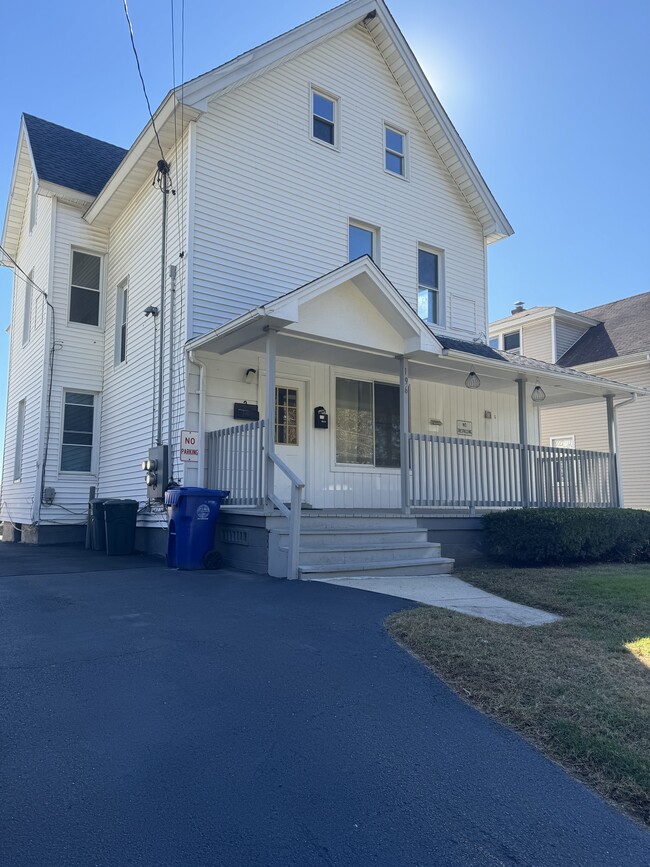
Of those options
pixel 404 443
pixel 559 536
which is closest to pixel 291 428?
pixel 404 443

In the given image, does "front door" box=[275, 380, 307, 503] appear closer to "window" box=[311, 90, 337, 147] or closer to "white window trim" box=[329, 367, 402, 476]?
"white window trim" box=[329, 367, 402, 476]

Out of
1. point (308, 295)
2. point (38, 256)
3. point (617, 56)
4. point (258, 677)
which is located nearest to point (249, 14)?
point (308, 295)

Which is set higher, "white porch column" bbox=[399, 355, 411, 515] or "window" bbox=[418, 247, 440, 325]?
"window" bbox=[418, 247, 440, 325]

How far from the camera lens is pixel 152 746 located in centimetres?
311

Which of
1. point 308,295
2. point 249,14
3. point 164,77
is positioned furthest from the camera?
point 249,14

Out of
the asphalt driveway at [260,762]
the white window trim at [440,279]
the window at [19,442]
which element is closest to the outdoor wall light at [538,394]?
the white window trim at [440,279]

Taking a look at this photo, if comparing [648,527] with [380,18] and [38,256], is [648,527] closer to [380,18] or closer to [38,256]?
[380,18]

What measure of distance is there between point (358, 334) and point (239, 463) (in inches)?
99.2

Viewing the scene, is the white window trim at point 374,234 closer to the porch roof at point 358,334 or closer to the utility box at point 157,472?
the porch roof at point 358,334

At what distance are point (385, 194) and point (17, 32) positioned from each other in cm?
675

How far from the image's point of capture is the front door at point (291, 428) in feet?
34.2

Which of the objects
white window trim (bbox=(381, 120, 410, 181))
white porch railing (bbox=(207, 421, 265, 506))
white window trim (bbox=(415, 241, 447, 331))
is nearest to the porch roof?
white porch railing (bbox=(207, 421, 265, 506))

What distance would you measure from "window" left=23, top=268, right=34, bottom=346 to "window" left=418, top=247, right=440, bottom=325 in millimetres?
8698

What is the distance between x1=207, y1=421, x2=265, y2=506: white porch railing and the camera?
8352 mm
